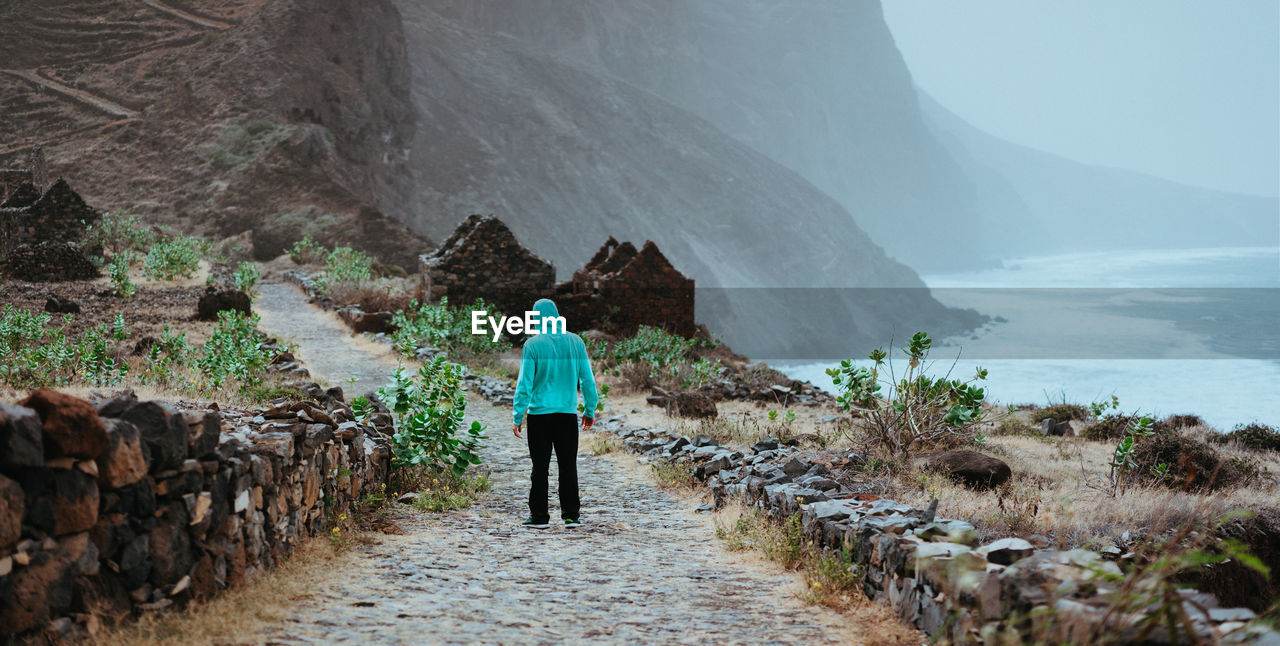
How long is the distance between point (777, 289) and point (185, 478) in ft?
321

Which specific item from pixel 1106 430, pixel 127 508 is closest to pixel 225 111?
pixel 1106 430

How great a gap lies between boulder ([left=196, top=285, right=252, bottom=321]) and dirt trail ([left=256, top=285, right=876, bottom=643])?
11.6 m

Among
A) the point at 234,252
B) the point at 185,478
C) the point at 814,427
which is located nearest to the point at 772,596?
the point at 185,478

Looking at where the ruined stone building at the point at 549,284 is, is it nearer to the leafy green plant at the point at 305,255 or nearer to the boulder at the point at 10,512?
the leafy green plant at the point at 305,255

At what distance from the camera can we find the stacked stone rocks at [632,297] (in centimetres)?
2169

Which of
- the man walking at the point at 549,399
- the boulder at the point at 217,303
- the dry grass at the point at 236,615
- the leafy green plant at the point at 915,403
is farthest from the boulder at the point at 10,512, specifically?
the boulder at the point at 217,303

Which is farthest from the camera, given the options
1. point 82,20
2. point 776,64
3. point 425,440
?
point 776,64

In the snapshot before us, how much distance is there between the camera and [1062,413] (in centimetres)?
1622

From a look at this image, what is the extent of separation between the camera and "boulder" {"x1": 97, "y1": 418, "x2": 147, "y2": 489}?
3.40 m

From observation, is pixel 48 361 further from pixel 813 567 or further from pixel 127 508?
pixel 813 567

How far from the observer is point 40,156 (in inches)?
1352

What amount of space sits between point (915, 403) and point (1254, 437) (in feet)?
31.0

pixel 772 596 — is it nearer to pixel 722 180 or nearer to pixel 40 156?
pixel 40 156

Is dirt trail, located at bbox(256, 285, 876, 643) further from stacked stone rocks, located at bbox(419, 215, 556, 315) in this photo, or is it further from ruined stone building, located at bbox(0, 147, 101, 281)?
ruined stone building, located at bbox(0, 147, 101, 281)
